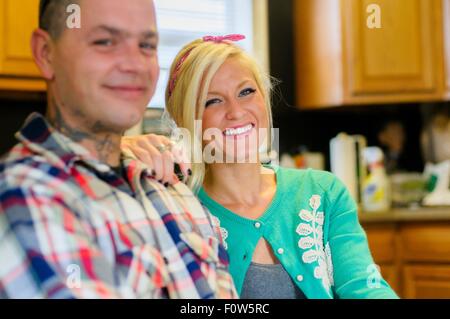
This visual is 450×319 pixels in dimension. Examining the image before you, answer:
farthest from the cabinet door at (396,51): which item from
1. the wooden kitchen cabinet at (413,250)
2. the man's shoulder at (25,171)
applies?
the man's shoulder at (25,171)

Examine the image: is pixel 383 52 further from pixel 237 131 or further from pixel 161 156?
pixel 161 156

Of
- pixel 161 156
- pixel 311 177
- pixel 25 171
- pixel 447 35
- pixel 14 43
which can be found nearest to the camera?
pixel 25 171

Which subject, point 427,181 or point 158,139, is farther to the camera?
point 427,181

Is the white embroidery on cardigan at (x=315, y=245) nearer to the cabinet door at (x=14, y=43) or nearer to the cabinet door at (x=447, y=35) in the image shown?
the cabinet door at (x=14, y=43)

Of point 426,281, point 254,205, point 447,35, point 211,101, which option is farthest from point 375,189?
point 211,101

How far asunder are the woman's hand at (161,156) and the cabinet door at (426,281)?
57.2 inches

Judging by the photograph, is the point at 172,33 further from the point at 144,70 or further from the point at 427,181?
the point at 427,181

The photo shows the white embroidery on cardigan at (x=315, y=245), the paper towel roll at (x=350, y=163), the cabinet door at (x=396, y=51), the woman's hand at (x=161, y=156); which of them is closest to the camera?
the woman's hand at (x=161, y=156)

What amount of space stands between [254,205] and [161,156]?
Answer: 228 mm

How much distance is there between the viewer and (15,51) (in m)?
1.65

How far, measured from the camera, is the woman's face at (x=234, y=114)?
2.78 feet
